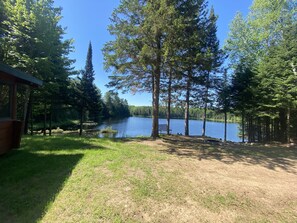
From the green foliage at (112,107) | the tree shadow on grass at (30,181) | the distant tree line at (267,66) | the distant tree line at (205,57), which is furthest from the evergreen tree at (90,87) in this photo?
the green foliage at (112,107)

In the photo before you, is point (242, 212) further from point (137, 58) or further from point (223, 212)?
point (137, 58)

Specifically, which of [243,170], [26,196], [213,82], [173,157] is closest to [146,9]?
[173,157]

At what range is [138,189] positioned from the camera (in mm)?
4020

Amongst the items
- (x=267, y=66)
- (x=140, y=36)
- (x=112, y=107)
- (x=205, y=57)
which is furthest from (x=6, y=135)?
(x=112, y=107)

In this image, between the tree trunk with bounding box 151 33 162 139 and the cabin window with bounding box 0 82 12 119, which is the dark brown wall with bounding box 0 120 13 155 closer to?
the cabin window with bounding box 0 82 12 119

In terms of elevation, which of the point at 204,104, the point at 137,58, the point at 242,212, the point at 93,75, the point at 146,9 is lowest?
the point at 242,212

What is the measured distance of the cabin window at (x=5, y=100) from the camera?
19.0ft

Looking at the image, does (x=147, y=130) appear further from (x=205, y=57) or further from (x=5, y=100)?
(x=5, y=100)

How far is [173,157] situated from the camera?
21.8 feet

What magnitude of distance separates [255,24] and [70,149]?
1816 centimetres

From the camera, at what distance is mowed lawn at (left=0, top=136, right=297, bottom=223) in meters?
3.27

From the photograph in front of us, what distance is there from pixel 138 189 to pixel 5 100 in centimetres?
499

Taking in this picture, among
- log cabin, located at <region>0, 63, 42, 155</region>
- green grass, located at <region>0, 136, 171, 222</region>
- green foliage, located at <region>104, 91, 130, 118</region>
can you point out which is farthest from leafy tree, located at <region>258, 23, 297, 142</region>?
green foliage, located at <region>104, 91, 130, 118</region>

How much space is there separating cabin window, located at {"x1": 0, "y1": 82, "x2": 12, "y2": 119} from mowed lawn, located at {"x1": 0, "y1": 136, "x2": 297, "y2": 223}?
1331 millimetres
